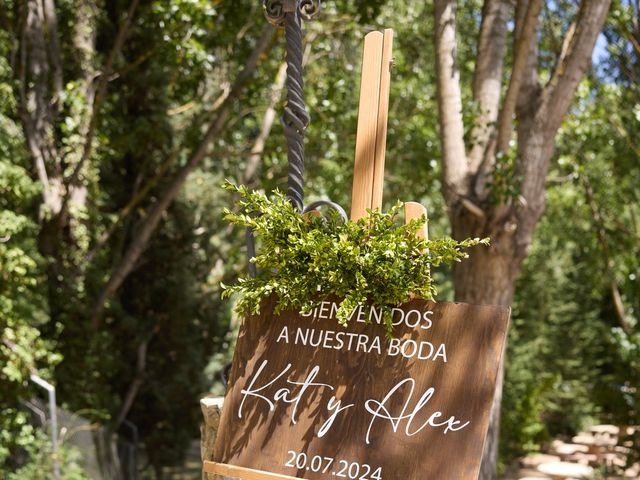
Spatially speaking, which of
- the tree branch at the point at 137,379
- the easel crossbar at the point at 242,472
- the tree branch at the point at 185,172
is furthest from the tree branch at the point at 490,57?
the tree branch at the point at 137,379

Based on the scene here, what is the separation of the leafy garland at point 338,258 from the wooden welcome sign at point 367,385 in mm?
70

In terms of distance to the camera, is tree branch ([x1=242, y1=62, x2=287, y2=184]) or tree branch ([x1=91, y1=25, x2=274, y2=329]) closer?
tree branch ([x1=91, y1=25, x2=274, y2=329])

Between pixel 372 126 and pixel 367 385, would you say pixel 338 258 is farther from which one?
pixel 372 126

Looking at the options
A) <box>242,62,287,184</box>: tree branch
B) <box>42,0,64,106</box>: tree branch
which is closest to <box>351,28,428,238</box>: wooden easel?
<box>42,0,64,106</box>: tree branch

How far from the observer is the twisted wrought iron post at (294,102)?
9.45 ft

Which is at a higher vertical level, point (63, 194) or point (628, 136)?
point (628, 136)

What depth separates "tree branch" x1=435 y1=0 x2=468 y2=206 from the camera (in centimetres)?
554

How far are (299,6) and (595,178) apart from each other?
9287 mm

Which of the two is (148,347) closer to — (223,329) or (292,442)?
(223,329)

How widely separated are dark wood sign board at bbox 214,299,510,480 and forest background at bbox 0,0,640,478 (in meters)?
3.00

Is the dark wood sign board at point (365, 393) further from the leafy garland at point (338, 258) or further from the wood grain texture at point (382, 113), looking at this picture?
the wood grain texture at point (382, 113)

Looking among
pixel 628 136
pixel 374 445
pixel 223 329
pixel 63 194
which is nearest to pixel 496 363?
pixel 374 445

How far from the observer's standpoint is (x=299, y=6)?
9.62ft

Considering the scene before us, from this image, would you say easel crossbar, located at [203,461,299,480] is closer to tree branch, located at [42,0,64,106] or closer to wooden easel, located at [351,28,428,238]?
wooden easel, located at [351,28,428,238]
